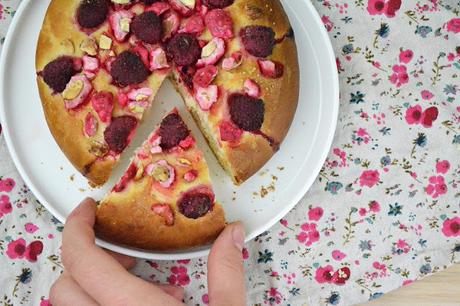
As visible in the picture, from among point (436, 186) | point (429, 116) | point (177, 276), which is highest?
point (429, 116)

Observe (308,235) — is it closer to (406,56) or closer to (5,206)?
(406,56)

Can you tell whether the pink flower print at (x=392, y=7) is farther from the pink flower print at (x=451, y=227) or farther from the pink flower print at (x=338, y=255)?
the pink flower print at (x=338, y=255)

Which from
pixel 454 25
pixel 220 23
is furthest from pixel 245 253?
pixel 454 25

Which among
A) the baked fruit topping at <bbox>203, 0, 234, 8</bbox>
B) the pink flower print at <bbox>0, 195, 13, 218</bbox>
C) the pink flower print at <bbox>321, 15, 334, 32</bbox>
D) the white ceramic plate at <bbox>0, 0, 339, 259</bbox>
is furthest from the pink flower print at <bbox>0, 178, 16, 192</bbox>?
the pink flower print at <bbox>321, 15, 334, 32</bbox>

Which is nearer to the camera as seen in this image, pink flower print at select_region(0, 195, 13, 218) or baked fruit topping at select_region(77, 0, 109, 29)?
baked fruit topping at select_region(77, 0, 109, 29)

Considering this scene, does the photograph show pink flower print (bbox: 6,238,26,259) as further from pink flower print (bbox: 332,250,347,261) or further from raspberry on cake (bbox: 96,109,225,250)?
pink flower print (bbox: 332,250,347,261)

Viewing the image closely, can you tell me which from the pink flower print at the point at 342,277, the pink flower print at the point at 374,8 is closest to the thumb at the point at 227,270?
the pink flower print at the point at 342,277

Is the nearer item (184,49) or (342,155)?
(184,49)
